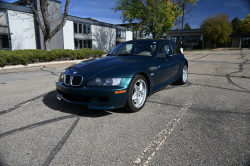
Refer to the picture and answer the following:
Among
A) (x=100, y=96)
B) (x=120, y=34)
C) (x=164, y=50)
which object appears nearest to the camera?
(x=100, y=96)

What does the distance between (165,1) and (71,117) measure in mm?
21764

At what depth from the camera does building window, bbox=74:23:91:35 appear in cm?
2827

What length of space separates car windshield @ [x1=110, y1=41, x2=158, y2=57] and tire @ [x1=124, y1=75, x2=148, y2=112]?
998 mm

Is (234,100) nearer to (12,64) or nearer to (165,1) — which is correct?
(12,64)

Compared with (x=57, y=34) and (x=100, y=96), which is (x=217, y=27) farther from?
(x=100, y=96)

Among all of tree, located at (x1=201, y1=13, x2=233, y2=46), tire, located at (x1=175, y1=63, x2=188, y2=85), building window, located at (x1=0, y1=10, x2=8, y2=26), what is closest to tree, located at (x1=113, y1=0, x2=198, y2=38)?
building window, located at (x1=0, y1=10, x2=8, y2=26)

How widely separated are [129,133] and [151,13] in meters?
20.7

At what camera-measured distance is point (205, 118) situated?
3.24 metres

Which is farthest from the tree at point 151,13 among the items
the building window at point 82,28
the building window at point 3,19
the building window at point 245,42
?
the building window at point 245,42

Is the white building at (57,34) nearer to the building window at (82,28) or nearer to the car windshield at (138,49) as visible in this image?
the building window at (82,28)

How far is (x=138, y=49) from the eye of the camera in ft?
15.1

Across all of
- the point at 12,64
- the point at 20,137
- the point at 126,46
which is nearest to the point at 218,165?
the point at 20,137

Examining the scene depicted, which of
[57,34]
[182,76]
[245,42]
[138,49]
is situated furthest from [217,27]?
[138,49]

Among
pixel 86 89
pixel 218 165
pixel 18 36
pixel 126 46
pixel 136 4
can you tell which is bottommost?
pixel 218 165
